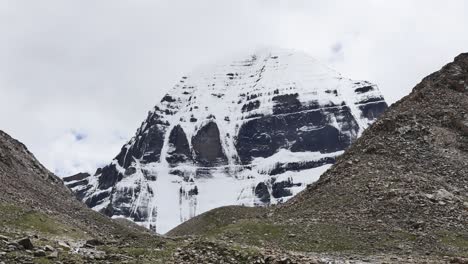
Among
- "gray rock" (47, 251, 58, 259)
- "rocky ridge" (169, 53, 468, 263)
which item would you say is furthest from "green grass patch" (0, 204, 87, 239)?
"gray rock" (47, 251, 58, 259)

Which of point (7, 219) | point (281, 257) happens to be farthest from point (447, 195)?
point (7, 219)

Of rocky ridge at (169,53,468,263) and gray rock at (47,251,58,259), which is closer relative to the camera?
gray rock at (47,251,58,259)

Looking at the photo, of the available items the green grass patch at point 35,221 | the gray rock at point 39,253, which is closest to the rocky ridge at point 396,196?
the green grass patch at point 35,221

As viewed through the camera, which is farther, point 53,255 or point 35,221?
point 35,221

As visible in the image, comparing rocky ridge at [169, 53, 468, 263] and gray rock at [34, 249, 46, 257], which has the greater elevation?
rocky ridge at [169, 53, 468, 263]

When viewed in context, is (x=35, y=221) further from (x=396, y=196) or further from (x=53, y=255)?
(x=396, y=196)

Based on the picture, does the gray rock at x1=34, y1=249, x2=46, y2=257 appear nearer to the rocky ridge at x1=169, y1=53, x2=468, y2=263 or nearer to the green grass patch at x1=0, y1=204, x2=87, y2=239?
the rocky ridge at x1=169, y1=53, x2=468, y2=263

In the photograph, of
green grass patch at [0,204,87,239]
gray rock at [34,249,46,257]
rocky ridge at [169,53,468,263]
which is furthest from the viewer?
green grass patch at [0,204,87,239]

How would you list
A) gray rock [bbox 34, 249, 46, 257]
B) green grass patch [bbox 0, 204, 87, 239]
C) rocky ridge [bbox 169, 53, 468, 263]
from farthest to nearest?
1. green grass patch [bbox 0, 204, 87, 239]
2. rocky ridge [bbox 169, 53, 468, 263]
3. gray rock [bbox 34, 249, 46, 257]

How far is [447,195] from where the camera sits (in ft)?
185

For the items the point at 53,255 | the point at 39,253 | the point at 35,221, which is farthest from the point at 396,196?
the point at 39,253

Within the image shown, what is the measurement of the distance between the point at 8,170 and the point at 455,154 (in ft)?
198

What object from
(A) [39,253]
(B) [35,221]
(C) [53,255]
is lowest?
(C) [53,255]

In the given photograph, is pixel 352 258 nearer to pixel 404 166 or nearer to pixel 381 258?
pixel 381 258
